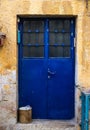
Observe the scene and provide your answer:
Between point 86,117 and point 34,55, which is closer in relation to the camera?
point 86,117

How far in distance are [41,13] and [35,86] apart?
1.63 meters

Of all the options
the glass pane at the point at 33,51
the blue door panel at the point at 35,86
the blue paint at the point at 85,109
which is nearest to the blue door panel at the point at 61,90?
the blue door panel at the point at 35,86

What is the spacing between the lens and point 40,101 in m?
8.66

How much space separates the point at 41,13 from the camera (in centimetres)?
812

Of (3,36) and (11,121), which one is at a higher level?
(3,36)

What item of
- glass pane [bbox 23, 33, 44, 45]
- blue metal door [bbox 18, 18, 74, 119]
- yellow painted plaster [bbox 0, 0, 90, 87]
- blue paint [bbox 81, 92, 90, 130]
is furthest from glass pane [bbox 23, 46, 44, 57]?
blue paint [bbox 81, 92, 90, 130]

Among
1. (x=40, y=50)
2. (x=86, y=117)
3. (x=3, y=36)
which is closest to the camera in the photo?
(x=86, y=117)

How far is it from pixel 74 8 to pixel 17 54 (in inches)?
61.5

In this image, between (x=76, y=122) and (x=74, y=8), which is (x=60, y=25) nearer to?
(x=74, y=8)

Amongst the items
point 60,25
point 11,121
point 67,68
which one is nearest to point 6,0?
point 60,25

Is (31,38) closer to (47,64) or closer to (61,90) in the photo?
(47,64)

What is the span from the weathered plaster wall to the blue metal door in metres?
0.35

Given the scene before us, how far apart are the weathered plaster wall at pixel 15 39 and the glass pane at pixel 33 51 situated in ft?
1.30

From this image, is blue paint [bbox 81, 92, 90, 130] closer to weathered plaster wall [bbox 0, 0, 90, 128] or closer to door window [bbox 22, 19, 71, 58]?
weathered plaster wall [bbox 0, 0, 90, 128]
